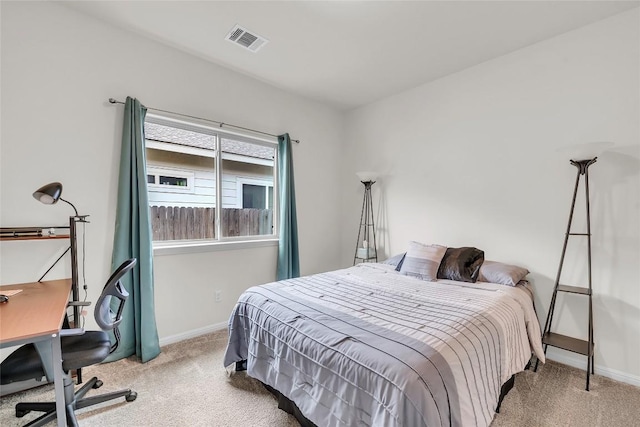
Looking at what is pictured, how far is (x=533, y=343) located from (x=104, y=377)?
127 inches

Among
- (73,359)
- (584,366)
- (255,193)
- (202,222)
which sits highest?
(255,193)

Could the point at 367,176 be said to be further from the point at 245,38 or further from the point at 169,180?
the point at 169,180

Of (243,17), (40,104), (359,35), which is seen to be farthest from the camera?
(359,35)

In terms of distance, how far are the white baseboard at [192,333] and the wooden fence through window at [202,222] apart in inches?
37.2

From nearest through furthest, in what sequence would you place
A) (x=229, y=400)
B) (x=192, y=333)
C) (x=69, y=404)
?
(x=69, y=404)
(x=229, y=400)
(x=192, y=333)

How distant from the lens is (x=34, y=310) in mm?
1460

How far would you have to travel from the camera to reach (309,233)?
3863mm

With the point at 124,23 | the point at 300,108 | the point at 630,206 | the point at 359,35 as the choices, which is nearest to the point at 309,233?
the point at 300,108

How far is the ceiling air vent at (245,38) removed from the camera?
237 cm

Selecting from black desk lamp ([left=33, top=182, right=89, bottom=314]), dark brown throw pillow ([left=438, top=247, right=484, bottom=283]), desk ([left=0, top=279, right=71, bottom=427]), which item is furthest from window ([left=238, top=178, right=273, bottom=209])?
dark brown throw pillow ([left=438, top=247, right=484, bottom=283])

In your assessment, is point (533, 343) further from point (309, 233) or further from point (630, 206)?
point (309, 233)

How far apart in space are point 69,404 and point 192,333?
4.14 ft

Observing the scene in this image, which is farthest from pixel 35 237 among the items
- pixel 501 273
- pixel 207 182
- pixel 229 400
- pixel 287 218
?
pixel 501 273

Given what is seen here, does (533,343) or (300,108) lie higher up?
(300,108)
